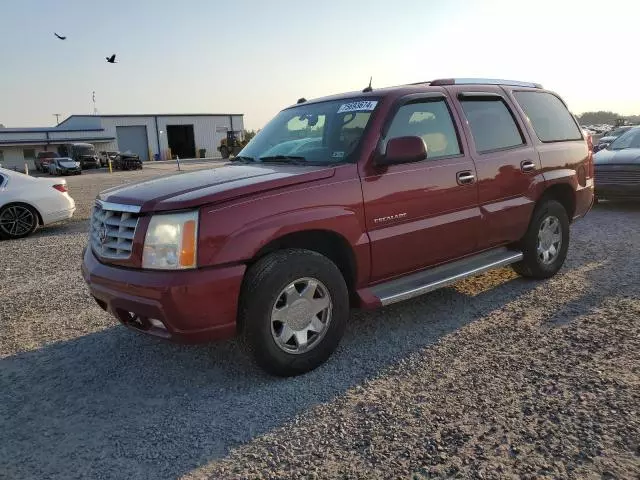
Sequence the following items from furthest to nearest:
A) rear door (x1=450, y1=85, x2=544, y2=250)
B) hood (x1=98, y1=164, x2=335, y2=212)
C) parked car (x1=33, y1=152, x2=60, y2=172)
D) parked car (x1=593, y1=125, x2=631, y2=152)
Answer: parked car (x1=33, y1=152, x2=60, y2=172) < parked car (x1=593, y1=125, x2=631, y2=152) < rear door (x1=450, y1=85, x2=544, y2=250) < hood (x1=98, y1=164, x2=335, y2=212)

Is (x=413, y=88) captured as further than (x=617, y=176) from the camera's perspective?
No

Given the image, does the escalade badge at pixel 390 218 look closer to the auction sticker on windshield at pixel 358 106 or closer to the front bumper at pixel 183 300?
the auction sticker on windshield at pixel 358 106

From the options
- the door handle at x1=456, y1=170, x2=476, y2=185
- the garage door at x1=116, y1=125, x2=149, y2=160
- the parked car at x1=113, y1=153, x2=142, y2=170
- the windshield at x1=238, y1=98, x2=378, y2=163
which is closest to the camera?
the windshield at x1=238, y1=98, x2=378, y2=163

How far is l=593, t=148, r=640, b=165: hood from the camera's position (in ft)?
29.9

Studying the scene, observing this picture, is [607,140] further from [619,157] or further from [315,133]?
[315,133]

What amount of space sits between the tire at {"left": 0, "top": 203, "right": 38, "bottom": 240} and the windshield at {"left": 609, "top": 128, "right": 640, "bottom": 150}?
11360 millimetres

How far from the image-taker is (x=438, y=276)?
404cm

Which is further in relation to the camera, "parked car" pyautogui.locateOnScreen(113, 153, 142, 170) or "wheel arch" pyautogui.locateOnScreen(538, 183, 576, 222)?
"parked car" pyautogui.locateOnScreen(113, 153, 142, 170)

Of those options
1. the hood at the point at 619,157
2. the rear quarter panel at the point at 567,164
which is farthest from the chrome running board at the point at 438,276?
Answer: the hood at the point at 619,157

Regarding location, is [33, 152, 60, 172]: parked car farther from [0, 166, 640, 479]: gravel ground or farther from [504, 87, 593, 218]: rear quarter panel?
[504, 87, 593, 218]: rear quarter panel

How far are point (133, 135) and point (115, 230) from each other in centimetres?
6088

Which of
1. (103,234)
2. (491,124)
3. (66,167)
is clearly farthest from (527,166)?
(66,167)

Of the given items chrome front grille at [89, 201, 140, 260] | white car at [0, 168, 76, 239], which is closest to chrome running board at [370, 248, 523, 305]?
chrome front grille at [89, 201, 140, 260]

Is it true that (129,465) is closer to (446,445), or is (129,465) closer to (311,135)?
(446,445)
